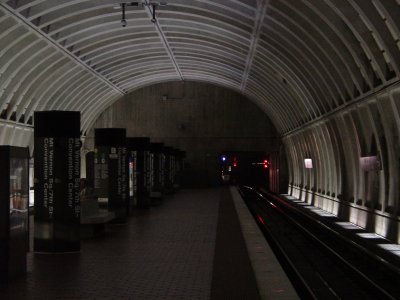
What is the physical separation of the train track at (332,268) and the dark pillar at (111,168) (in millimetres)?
4693

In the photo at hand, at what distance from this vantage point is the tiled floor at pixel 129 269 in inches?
327

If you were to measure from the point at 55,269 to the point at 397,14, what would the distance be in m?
8.78

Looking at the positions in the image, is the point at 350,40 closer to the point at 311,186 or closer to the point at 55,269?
the point at 55,269

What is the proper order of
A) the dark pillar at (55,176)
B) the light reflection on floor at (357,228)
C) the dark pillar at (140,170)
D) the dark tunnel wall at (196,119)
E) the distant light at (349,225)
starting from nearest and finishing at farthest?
the dark pillar at (55,176) → the light reflection on floor at (357,228) → the distant light at (349,225) → the dark pillar at (140,170) → the dark tunnel wall at (196,119)

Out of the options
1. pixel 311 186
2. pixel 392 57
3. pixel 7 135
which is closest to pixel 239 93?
pixel 311 186

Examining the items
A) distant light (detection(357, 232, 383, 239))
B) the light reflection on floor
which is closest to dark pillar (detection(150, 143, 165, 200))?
the light reflection on floor

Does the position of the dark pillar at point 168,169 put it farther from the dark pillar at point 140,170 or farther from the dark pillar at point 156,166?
the dark pillar at point 140,170

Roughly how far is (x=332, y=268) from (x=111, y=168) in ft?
22.9

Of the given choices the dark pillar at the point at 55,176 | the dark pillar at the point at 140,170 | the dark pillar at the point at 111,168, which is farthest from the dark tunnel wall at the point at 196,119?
the dark pillar at the point at 55,176

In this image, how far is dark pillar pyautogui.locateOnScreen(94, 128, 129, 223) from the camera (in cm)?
1847

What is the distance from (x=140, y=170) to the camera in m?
24.7

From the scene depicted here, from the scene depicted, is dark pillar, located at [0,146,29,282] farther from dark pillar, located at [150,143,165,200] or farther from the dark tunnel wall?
the dark tunnel wall

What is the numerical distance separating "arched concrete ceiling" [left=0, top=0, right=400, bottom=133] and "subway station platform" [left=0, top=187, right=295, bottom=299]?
19.2ft

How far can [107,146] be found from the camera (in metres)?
18.5
